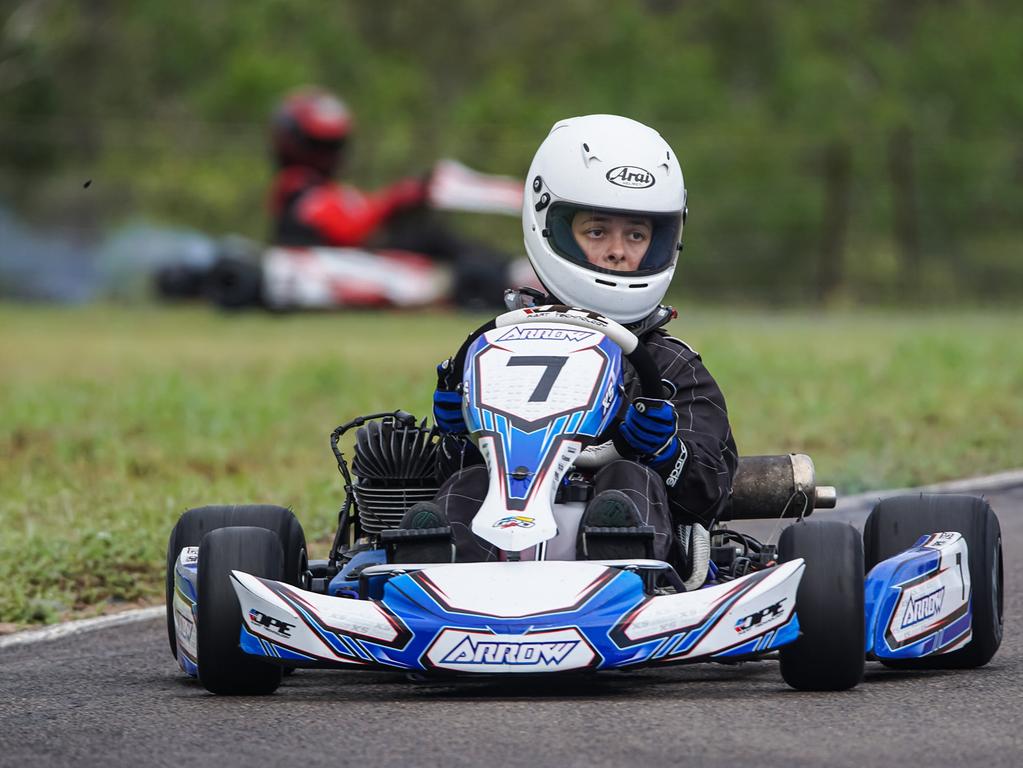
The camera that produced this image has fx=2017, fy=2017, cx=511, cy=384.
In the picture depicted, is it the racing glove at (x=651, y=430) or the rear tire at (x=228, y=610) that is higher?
the racing glove at (x=651, y=430)

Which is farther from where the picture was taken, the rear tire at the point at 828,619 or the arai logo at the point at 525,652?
the rear tire at the point at 828,619

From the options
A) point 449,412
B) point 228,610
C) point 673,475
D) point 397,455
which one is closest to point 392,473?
point 397,455

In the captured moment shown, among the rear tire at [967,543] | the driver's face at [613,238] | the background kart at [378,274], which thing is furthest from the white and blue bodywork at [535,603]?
the background kart at [378,274]

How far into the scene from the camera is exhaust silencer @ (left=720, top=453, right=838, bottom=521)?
5301 mm

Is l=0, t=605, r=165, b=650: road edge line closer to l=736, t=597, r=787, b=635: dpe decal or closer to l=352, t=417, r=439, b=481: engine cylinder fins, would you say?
l=352, t=417, r=439, b=481: engine cylinder fins

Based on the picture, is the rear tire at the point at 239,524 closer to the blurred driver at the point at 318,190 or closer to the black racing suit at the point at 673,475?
the black racing suit at the point at 673,475

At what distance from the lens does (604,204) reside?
516cm

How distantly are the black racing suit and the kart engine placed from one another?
12.6 inches

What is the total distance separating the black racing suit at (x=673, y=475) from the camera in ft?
14.8

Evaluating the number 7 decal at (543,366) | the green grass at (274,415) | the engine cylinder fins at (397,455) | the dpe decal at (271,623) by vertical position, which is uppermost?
the number 7 decal at (543,366)

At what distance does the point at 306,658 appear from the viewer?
13.6 feet

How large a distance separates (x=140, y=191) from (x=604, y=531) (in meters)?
21.0

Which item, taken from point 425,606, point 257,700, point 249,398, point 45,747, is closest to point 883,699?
point 425,606

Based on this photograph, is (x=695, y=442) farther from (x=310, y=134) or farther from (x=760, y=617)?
(x=310, y=134)
